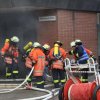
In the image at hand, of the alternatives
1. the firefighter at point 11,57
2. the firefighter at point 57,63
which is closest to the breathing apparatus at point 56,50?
the firefighter at point 57,63

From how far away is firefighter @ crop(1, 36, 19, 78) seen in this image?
1332 centimetres

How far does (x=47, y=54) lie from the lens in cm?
1247

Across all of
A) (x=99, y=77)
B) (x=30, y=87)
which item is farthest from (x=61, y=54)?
(x=99, y=77)

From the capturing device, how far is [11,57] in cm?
1341

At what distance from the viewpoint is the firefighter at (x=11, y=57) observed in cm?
1332

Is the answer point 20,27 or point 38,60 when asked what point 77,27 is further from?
point 38,60

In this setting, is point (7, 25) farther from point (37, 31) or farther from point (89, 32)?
point (89, 32)

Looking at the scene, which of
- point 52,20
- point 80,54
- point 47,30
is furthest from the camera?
point 47,30

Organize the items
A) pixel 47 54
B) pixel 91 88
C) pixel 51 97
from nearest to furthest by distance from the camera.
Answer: pixel 91 88 → pixel 51 97 → pixel 47 54

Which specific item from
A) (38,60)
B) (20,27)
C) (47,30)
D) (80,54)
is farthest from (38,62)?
(20,27)

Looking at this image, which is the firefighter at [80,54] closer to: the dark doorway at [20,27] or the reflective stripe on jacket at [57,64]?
the reflective stripe on jacket at [57,64]

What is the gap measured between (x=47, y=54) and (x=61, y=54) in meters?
0.57

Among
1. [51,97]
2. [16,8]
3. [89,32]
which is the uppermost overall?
[16,8]

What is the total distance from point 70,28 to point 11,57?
103 inches
